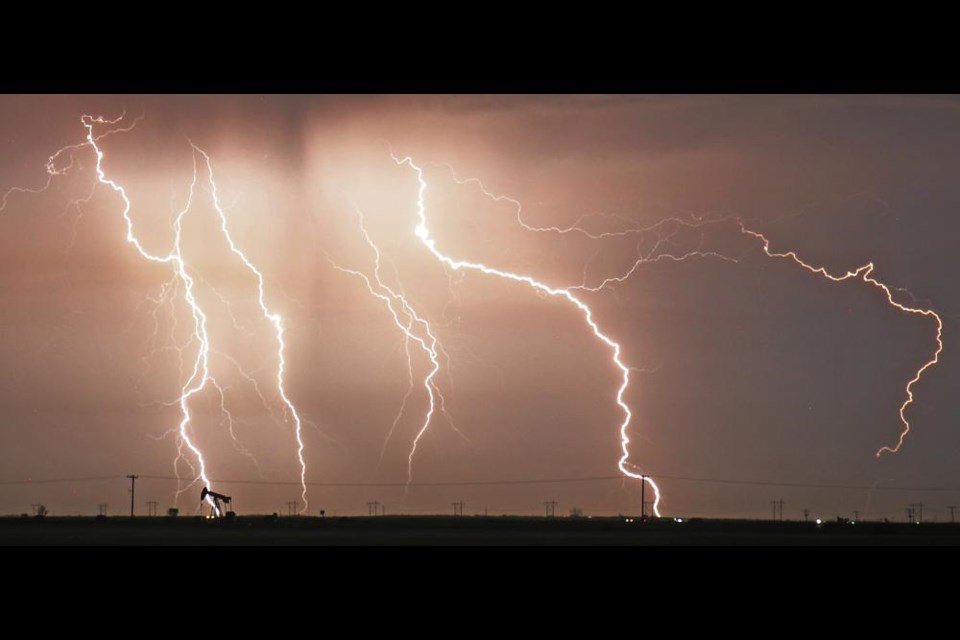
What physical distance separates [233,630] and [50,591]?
277 cm

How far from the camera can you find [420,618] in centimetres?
1235

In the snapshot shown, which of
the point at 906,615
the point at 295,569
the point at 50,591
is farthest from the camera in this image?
the point at 295,569

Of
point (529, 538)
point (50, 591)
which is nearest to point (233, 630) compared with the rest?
point (50, 591)

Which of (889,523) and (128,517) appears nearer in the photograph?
(889,523)

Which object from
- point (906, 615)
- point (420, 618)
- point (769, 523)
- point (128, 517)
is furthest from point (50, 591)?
point (128, 517)

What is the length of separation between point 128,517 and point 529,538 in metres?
18.7

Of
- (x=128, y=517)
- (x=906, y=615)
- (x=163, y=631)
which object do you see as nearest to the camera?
(x=163, y=631)

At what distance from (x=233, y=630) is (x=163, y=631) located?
58cm

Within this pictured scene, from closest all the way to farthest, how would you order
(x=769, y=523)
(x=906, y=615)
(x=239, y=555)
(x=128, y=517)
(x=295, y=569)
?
(x=906, y=615) → (x=295, y=569) → (x=239, y=555) → (x=769, y=523) → (x=128, y=517)

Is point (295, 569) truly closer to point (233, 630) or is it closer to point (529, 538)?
point (233, 630)

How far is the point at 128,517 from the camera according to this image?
39406 mm

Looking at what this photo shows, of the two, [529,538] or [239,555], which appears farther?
[529,538]

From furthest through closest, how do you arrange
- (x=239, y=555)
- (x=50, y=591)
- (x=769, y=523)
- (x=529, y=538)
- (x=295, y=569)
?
(x=769, y=523), (x=529, y=538), (x=239, y=555), (x=295, y=569), (x=50, y=591)

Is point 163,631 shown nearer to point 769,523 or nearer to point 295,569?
point 295,569
